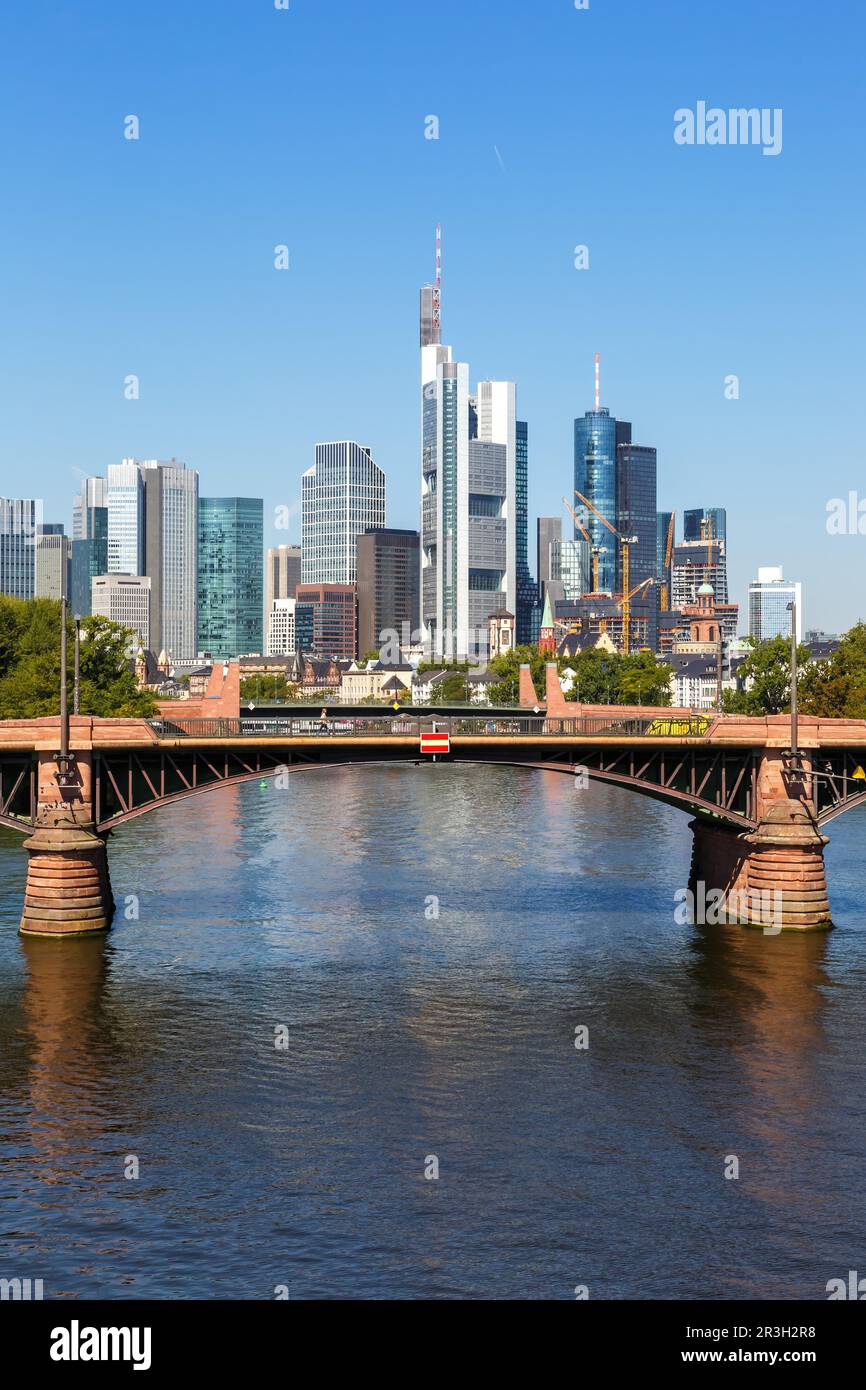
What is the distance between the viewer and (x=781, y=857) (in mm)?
76500

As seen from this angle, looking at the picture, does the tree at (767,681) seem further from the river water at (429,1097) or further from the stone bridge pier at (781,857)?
the stone bridge pier at (781,857)

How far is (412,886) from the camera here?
9012 centimetres

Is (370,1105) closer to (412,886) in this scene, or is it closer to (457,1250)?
(457,1250)

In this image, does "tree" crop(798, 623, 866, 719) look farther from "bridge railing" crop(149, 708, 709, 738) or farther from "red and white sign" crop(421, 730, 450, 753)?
"red and white sign" crop(421, 730, 450, 753)

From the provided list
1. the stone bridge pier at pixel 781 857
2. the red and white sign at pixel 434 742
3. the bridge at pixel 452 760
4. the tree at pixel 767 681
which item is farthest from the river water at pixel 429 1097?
the tree at pixel 767 681

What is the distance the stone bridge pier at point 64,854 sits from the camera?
72.9 metres

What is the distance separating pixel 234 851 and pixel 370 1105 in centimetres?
5859

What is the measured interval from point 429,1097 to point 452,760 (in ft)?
93.0

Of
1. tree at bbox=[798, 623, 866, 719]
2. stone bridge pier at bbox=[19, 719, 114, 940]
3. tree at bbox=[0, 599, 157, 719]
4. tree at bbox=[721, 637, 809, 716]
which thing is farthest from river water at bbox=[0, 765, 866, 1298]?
tree at bbox=[721, 637, 809, 716]

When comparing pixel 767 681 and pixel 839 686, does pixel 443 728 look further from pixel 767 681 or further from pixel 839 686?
pixel 767 681

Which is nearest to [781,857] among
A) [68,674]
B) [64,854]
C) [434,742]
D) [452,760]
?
[452,760]
